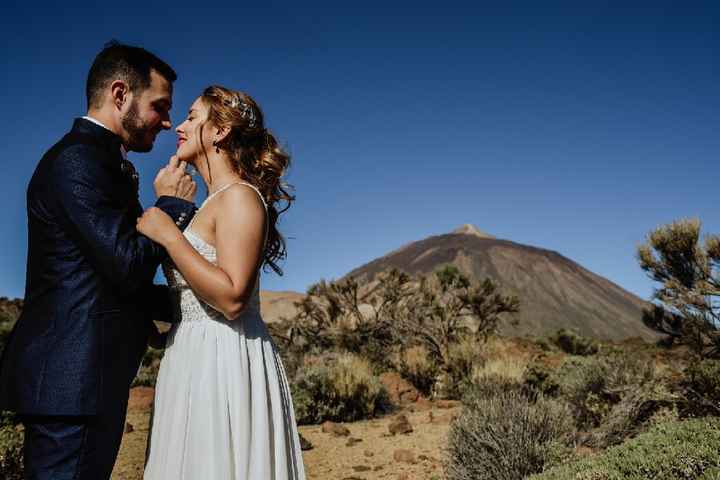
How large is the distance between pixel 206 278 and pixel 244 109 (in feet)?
3.03

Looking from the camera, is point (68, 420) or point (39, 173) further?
point (39, 173)

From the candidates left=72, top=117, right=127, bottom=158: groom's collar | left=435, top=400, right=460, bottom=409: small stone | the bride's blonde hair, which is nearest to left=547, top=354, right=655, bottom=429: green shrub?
left=435, top=400, right=460, bottom=409: small stone

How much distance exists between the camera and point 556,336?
22344 mm

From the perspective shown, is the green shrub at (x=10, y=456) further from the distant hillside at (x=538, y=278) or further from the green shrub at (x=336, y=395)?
the distant hillside at (x=538, y=278)

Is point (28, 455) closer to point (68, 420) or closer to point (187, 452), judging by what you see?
point (68, 420)

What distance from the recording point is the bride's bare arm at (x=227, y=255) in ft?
6.29

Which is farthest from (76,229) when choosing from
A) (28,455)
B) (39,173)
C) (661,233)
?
(661,233)

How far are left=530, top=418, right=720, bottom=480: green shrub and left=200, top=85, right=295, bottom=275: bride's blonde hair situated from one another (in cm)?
→ 228

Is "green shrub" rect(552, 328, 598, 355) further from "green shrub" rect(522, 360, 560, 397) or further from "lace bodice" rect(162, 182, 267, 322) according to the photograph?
"lace bodice" rect(162, 182, 267, 322)

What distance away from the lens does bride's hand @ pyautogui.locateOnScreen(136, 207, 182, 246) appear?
1.92 meters

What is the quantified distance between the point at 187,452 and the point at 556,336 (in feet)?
73.5

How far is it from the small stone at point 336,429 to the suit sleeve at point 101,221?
19.5 feet

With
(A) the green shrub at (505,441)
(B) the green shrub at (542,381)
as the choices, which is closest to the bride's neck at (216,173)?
(A) the green shrub at (505,441)

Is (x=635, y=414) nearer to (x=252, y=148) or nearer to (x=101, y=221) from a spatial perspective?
(x=252, y=148)
